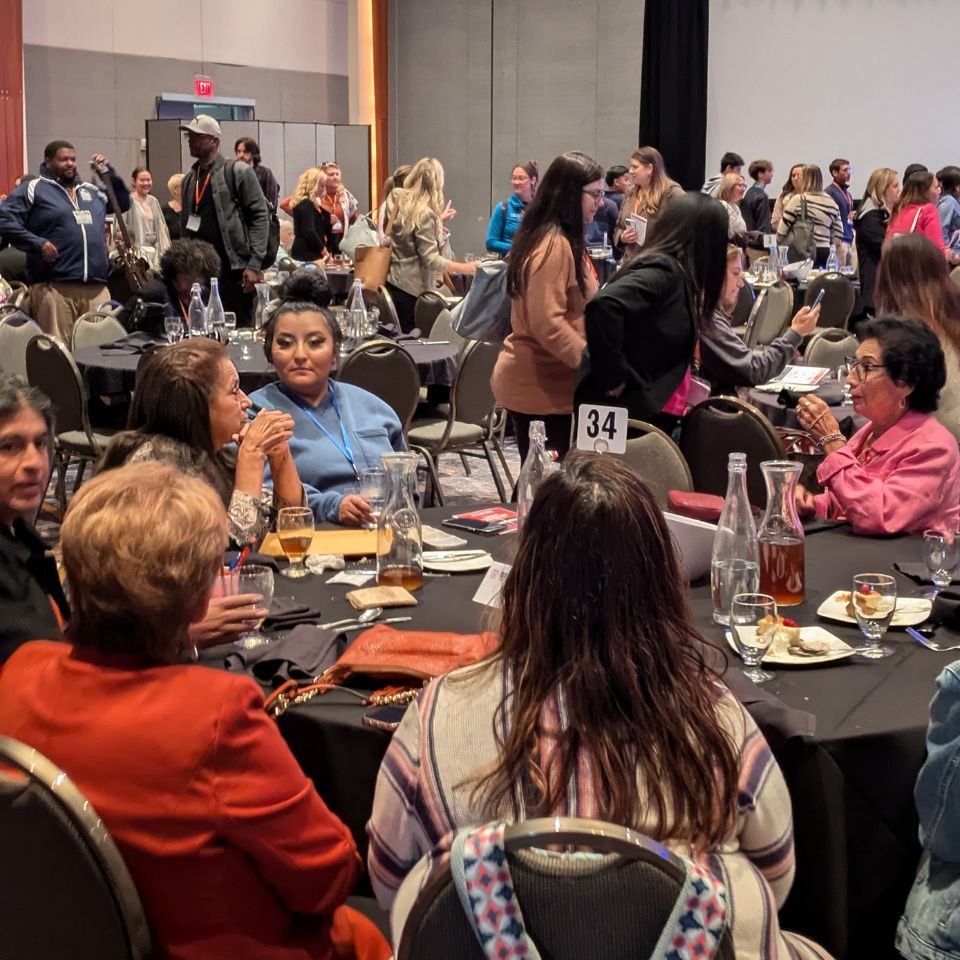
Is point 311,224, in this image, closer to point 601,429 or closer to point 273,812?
point 601,429

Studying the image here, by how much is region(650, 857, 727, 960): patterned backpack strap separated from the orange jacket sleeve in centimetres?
57

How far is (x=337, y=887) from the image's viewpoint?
1638 millimetres

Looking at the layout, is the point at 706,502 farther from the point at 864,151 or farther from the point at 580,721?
the point at 864,151

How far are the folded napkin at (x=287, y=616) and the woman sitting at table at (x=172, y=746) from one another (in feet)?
2.04

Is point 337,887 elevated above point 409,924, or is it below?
below

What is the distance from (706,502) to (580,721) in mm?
1317

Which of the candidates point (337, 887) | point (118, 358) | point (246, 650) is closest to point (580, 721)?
point (337, 887)

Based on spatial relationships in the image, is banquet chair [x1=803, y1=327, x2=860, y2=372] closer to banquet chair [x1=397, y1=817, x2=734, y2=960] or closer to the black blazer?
banquet chair [x1=397, y1=817, x2=734, y2=960]

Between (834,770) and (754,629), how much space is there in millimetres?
282

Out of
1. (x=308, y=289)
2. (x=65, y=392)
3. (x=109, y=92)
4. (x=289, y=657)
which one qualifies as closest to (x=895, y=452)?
(x=289, y=657)

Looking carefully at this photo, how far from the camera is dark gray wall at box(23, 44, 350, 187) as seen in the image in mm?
13898

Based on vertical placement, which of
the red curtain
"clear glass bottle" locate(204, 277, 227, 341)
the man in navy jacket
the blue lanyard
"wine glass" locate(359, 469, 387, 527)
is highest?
the red curtain

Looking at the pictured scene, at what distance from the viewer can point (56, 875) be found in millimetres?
1464

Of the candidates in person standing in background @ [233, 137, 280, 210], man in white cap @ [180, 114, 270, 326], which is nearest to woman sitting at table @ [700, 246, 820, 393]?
man in white cap @ [180, 114, 270, 326]
